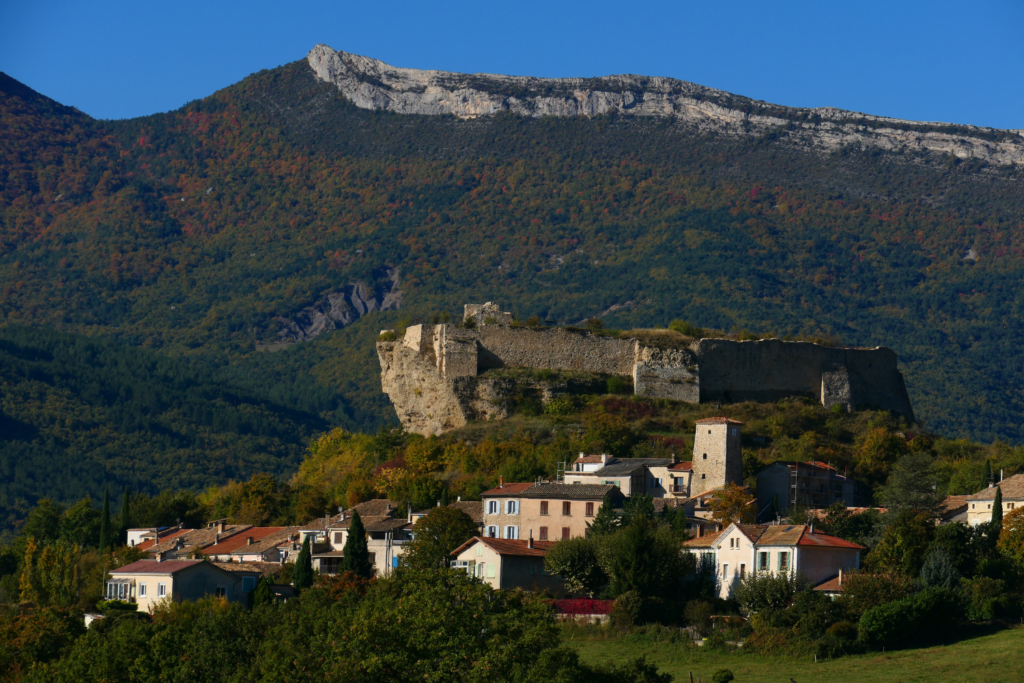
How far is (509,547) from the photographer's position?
6125cm

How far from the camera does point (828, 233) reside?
18638cm

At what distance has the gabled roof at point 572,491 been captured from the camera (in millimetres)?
65062

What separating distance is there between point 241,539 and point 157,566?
8.43m

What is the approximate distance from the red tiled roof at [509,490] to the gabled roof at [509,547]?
3507 mm

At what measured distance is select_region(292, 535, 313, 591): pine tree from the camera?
62.8 meters

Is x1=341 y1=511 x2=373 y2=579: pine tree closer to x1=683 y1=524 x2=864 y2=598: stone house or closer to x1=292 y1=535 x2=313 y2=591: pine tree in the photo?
x1=292 y1=535 x2=313 y2=591: pine tree

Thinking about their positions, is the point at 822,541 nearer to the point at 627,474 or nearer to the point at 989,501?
the point at 989,501

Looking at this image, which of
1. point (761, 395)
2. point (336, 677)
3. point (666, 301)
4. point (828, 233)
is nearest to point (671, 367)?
point (761, 395)

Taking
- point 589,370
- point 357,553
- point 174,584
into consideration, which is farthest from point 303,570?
point 589,370

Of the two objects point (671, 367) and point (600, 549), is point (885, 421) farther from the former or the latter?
point (600, 549)

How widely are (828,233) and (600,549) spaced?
438 feet

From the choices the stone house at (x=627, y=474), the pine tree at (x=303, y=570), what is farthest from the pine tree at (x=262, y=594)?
the stone house at (x=627, y=474)

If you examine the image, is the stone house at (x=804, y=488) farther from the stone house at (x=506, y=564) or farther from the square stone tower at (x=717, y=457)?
the stone house at (x=506, y=564)

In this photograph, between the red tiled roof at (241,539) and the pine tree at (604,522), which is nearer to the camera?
Answer: the pine tree at (604,522)
